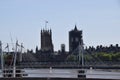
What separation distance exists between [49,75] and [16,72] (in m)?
3.42

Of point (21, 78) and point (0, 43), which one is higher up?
point (0, 43)

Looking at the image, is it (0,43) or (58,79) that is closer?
(58,79)

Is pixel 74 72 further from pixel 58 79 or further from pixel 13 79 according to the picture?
pixel 13 79

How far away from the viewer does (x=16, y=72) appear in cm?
4044

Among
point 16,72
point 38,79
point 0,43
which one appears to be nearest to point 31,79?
point 38,79

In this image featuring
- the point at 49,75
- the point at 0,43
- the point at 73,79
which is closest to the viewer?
the point at 73,79

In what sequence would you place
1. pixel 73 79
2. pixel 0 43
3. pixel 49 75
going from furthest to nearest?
pixel 0 43
pixel 49 75
pixel 73 79

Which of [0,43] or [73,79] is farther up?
[0,43]

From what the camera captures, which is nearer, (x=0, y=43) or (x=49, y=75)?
(x=49, y=75)

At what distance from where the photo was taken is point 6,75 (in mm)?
40438

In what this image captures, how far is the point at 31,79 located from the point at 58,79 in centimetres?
225

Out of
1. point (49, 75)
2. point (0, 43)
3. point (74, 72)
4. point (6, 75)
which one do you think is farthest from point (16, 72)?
point (0, 43)

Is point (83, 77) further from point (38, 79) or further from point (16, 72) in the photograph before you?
point (16, 72)

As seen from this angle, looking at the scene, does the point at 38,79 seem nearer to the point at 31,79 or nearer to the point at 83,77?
the point at 31,79
